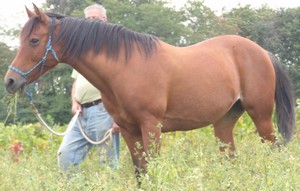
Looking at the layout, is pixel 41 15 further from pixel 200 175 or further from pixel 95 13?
pixel 200 175

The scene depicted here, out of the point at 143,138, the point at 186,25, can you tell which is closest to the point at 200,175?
the point at 143,138

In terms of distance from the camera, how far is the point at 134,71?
465cm

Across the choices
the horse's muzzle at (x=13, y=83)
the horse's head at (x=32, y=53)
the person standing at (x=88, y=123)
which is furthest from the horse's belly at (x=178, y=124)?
the horse's muzzle at (x=13, y=83)

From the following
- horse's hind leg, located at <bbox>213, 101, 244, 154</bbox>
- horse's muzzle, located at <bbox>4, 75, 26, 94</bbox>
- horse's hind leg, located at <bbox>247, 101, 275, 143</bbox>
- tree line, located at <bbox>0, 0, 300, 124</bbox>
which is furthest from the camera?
tree line, located at <bbox>0, 0, 300, 124</bbox>

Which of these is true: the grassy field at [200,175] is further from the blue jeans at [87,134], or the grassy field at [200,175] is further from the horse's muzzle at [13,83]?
the blue jeans at [87,134]

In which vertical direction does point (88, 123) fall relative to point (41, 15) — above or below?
below

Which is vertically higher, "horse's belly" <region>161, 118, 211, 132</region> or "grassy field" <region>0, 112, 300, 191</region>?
"grassy field" <region>0, 112, 300, 191</region>

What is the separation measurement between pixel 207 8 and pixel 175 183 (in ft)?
129

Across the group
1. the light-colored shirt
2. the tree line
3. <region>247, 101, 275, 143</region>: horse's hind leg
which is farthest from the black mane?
the tree line

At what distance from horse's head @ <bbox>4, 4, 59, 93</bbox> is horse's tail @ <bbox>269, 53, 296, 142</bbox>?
274 centimetres

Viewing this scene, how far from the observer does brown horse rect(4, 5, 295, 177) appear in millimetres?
4586

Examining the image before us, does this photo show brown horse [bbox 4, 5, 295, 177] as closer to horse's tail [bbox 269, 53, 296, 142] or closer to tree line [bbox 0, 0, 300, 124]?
horse's tail [bbox 269, 53, 296, 142]

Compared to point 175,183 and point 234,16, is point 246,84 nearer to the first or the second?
point 175,183

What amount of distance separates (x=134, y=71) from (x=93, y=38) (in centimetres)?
47
